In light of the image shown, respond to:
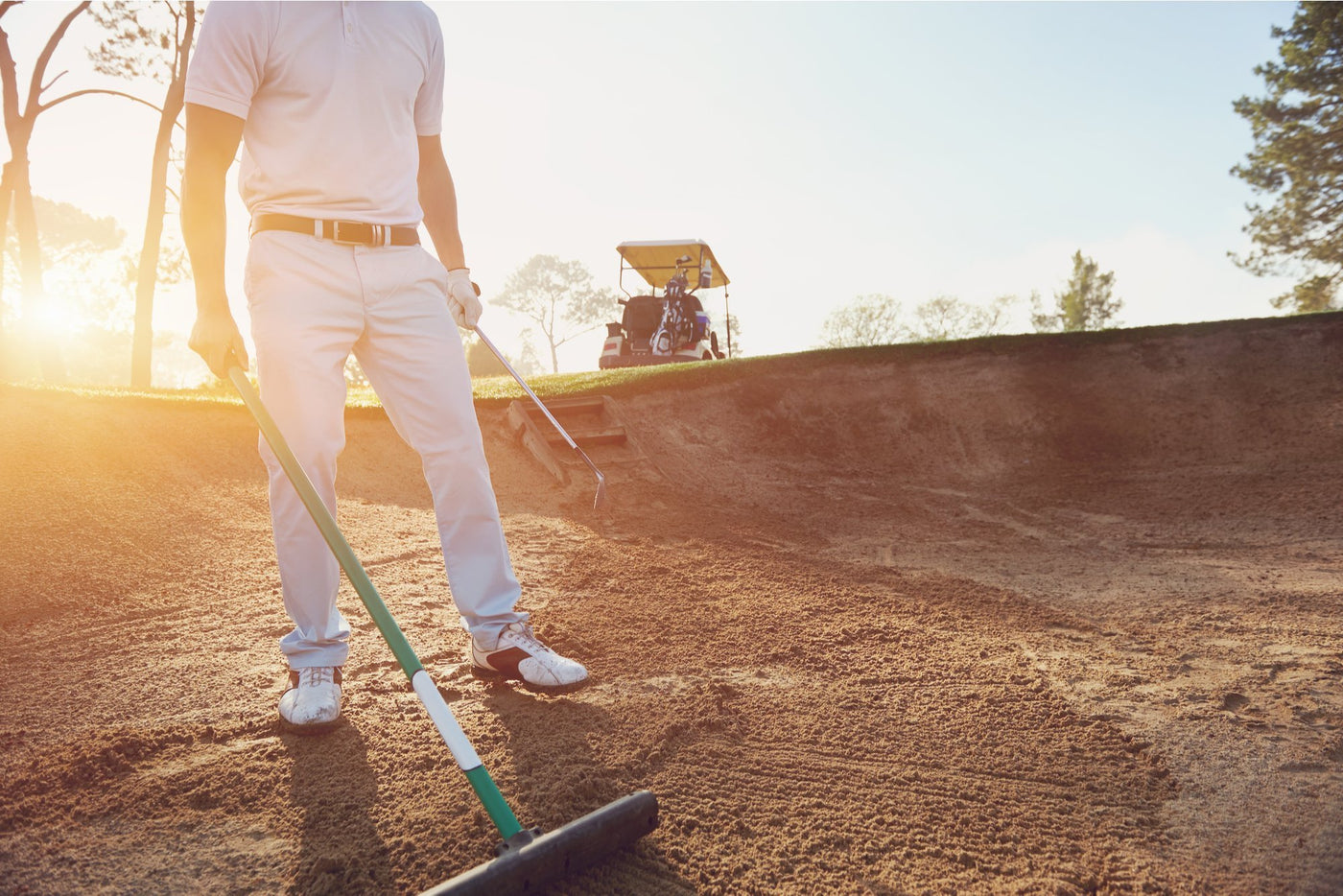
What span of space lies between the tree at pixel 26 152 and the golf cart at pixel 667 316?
10.7m

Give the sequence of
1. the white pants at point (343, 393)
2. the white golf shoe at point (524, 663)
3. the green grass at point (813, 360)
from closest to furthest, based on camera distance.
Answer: the white pants at point (343, 393) → the white golf shoe at point (524, 663) → the green grass at point (813, 360)

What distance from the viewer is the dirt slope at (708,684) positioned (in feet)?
6.00

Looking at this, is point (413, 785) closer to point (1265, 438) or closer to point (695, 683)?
point (695, 683)

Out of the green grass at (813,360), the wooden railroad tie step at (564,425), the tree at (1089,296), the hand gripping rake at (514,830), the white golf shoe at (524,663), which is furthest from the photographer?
the tree at (1089,296)

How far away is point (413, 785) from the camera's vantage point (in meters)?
2.12

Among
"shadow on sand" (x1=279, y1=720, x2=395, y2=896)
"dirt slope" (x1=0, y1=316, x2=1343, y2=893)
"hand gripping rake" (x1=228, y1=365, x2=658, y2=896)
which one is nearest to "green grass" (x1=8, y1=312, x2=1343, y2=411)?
"dirt slope" (x1=0, y1=316, x2=1343, y2=893)

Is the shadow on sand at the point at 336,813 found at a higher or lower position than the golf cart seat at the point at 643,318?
lower

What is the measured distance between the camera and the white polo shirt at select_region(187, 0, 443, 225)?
2436 millimetres

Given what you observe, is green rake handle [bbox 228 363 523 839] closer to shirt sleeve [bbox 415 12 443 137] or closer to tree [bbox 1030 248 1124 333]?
shirt sleeve [bbox 415 12 443 137]

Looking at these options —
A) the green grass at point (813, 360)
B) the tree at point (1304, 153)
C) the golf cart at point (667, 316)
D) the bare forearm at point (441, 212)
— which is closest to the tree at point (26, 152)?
the green grass at point (813, 360)

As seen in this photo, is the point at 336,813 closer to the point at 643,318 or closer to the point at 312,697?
the point at 312,697

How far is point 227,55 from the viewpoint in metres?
2.42

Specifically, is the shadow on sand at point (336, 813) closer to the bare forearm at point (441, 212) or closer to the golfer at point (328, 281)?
the golfer at point (328, 281)

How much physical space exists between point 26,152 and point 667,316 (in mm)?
12271
